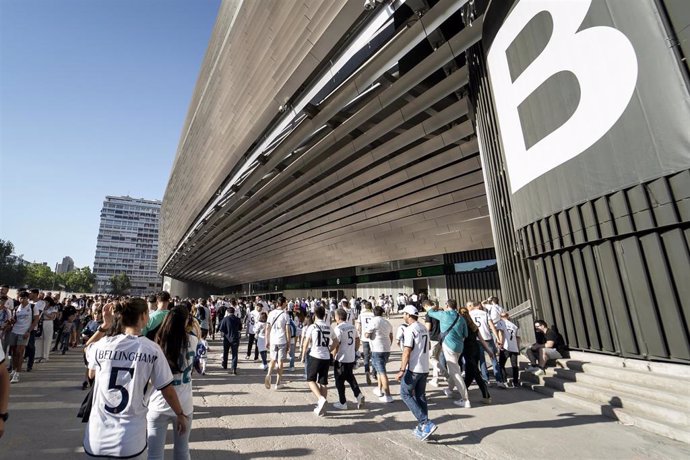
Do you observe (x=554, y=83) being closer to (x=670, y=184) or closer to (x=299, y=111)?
(x=670, y=184)

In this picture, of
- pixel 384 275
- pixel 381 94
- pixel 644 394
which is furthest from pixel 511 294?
pixel 384 275

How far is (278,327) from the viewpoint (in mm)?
7020

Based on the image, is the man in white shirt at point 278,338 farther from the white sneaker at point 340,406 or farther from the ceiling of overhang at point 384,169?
the ceiling of overhang at point 384,169

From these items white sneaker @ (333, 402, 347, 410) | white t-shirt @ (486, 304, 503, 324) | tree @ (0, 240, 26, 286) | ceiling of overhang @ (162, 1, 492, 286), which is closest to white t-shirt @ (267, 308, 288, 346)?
white sneaker @ (333, 402, 347, 410)

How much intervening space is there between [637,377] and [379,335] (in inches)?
170

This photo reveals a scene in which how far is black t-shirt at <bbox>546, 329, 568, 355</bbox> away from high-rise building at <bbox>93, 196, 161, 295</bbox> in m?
133

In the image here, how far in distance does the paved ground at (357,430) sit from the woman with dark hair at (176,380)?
4.36ft

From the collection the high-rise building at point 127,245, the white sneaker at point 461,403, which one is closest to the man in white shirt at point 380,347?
the white sneaker at point 461,403

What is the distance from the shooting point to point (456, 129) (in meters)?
13.2

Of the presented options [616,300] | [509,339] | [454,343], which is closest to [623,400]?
[616,300]

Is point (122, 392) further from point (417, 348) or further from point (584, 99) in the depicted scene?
point (584, 99)

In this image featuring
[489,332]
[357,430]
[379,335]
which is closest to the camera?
[357,430]

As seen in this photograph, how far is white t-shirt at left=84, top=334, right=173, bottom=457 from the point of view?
1.96m

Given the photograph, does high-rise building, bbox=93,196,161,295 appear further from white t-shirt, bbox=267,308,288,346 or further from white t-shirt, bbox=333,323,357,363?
white t-shirt, bbox=333,323,357,363
